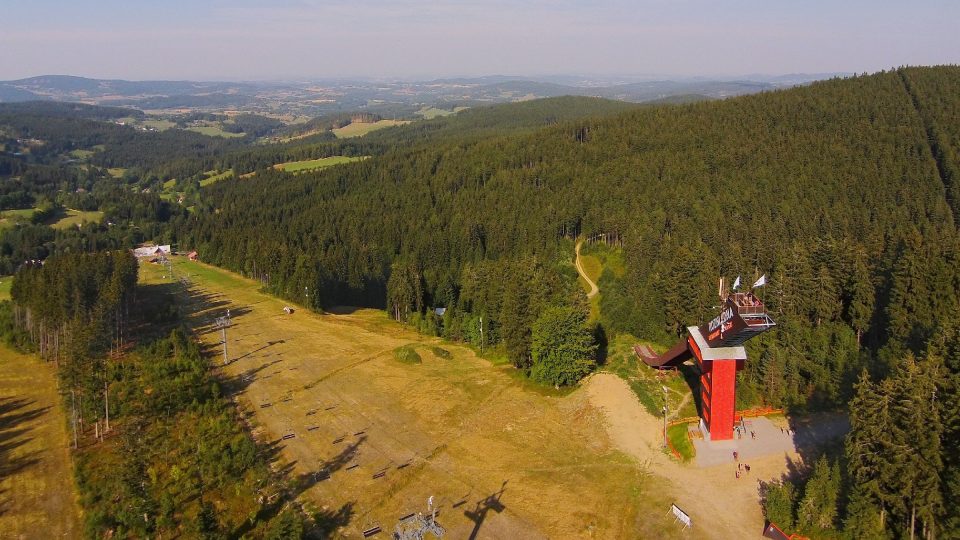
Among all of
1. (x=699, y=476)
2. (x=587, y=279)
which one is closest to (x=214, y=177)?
(x=587, y=279)

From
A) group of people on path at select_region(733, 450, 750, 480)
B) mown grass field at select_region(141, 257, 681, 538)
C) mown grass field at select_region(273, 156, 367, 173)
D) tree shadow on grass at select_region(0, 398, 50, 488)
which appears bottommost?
tree shadow on grass at select_region(0, 398, 50, 488)

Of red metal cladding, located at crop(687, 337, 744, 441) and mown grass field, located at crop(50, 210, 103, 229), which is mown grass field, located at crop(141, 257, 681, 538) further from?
mown grass field, located at crop(50, 210, 103, 229)

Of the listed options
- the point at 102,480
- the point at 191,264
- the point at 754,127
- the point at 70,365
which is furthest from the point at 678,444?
the point at 191,264

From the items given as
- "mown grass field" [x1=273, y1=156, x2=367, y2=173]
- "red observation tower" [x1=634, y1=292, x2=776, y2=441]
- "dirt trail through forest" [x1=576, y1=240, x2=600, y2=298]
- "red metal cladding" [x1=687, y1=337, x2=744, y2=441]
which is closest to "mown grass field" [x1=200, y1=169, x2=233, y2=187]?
"mown grass field" [x1=273, y1=156, x2=367, y2=173]

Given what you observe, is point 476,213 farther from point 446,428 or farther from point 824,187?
point 446,428

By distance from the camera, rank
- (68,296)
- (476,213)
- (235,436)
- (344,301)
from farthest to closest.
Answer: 1. (476,213)
2. (344,301)
3. (68,296)
4. (235,436)

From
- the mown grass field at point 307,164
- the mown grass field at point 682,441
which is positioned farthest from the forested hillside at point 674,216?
the mown grass field at point 307,164
